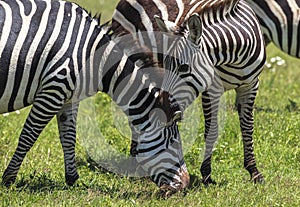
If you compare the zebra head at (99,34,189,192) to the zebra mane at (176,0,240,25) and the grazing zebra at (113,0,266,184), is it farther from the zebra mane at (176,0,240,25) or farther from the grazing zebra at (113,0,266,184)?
the zebra mane at (176,0,240,25)

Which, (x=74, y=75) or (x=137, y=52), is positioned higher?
(x=137, y=52)

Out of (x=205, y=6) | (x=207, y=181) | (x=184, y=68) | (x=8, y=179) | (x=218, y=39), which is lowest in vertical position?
(x=207, y=181)

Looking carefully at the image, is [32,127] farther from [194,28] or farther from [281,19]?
[281,19]

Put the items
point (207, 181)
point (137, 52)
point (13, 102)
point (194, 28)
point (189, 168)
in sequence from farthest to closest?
1. point (189, 168)
2. point (207, 181)
3. point (137, 52)
4. point (13, 102)
5. point (194, 28)

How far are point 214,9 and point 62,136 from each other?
2022 mm

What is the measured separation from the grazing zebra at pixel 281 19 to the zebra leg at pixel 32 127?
443 cm

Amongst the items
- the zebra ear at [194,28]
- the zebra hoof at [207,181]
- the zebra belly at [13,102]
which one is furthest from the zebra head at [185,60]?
the zebra belly at [13,102]

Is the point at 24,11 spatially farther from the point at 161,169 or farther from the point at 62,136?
the point at 161,169

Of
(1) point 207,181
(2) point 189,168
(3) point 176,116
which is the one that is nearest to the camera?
(3) point 176,116

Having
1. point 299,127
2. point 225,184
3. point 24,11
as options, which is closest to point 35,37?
point 24,11

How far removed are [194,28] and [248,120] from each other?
1.72m

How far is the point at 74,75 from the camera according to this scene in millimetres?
6844

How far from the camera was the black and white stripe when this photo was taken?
22.3 ft

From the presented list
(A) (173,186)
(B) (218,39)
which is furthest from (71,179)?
(B) (218,39)
